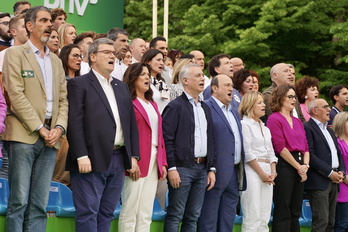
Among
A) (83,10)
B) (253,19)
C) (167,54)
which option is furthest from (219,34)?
(167,54)

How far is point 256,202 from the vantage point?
9.88m

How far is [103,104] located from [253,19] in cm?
1428

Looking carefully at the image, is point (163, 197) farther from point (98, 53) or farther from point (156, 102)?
point (98, 53)

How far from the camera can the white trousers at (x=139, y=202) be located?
8375 mm

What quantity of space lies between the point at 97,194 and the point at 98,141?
0.49 m

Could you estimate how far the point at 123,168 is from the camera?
7.98m

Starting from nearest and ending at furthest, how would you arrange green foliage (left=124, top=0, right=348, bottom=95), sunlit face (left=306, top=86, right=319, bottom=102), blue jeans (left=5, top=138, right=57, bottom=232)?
blue jeans (left=5, top=138, right=57, bottom=232)
sunlit face (left=306, top=86, right=319, bottom=102)
green foliage (left=124, top=0, right=348, bottom=95)

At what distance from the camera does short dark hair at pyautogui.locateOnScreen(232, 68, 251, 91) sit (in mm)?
11266

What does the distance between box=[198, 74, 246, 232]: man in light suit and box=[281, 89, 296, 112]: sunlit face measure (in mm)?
899

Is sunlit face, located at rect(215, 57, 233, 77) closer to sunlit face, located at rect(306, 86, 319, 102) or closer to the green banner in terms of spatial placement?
sunlit face, located at rect(306, 86, 319, 102)

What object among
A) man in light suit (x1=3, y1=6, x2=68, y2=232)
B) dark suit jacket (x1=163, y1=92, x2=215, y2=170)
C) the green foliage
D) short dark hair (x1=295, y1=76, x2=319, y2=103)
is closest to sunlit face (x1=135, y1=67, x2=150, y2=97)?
dark suit jacket (x1=163, y1=92, x2=215, y2=170)

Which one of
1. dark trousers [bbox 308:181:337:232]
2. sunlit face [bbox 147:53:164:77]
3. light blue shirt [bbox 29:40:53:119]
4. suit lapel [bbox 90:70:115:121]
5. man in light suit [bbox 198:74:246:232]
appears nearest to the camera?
light blue shirt [bbox 29:40:53:119]

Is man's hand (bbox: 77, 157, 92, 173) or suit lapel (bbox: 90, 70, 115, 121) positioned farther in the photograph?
suit lapel (bbox: 90, 70, 115, 121)

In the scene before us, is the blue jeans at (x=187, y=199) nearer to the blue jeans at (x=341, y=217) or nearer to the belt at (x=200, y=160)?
the belt at (x=200, y=160)
